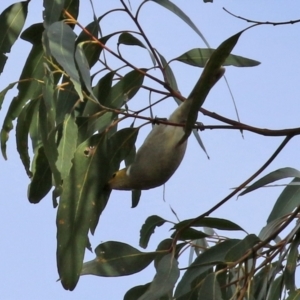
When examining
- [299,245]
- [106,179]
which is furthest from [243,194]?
[106,179]

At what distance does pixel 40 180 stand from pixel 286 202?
0.49 metres

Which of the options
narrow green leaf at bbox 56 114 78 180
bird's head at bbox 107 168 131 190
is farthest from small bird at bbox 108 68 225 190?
narrow green leaf at bbox 56 114 78 180

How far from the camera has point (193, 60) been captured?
1.54 m

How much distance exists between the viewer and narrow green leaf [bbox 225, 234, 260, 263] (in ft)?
4.61

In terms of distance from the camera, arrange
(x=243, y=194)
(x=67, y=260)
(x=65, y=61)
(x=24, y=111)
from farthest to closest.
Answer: (x=24, y=111) < (x=243, y=194) < (x=67, y=260) < (x=65, y=61)

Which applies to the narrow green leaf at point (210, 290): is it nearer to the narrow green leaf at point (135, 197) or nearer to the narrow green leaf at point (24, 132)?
the narrow green leaf at point (135, 197)

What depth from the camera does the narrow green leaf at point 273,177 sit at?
143 centimetres

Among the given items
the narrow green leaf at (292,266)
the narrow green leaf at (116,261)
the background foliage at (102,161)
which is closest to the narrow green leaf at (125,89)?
the background foliage at (102,161)

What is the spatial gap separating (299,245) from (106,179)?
1.22 feet

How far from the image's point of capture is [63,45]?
1.20 meters

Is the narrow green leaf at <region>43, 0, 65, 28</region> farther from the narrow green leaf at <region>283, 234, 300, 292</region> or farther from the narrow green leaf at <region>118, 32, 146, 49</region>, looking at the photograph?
the narrow green leaf at <region>283, 234, 300, 292</region>

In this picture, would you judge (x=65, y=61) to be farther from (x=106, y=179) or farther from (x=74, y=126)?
(x=106, y=179)

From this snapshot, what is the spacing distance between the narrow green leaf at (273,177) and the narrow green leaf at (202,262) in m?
0.12

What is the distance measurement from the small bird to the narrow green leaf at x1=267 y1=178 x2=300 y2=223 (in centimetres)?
29
